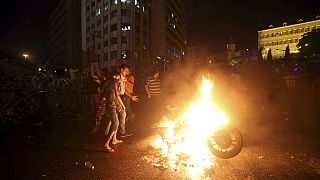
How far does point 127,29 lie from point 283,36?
71.1 meters

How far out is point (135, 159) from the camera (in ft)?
19.4

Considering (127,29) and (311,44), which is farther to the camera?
(311,44)

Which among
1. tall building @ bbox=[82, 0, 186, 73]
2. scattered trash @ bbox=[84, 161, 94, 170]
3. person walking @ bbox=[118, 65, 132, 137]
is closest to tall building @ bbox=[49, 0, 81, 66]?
tall building @ bbox=[82, 0, 186, 73]

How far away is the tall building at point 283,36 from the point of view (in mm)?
103075

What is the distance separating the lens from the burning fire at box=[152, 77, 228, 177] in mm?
5750

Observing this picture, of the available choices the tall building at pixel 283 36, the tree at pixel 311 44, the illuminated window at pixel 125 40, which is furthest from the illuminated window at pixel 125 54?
the tall building at pixel 283 36

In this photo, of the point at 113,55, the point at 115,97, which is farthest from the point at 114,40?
the point at 115,97

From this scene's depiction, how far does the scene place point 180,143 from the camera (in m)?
6.84

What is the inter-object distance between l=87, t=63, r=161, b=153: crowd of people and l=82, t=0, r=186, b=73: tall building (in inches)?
1986

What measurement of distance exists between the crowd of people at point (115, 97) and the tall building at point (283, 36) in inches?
3841

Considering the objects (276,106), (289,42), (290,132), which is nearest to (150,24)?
(289,42)

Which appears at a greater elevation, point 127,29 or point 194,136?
point 127,29

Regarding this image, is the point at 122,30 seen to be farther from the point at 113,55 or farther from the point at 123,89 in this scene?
the point at 123,89

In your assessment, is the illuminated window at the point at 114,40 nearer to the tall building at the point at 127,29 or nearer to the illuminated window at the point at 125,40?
the tall building at the point at 127,29
